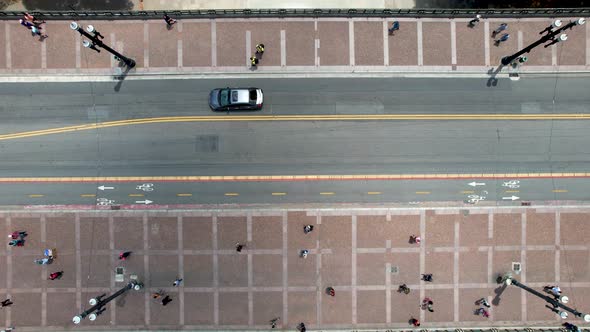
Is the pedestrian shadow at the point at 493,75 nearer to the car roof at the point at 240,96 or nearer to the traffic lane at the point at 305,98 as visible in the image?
the traffic lane at the point at 305,98

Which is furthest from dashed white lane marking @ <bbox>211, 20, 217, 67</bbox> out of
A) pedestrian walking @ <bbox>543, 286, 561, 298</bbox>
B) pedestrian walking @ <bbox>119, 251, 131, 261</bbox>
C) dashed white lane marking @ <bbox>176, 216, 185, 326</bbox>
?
pedestrian walking @ <bbox>543, 286, 561, 298</bbox>

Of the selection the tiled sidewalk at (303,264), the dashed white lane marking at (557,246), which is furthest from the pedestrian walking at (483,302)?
the dashed white lane marking at (557,246)

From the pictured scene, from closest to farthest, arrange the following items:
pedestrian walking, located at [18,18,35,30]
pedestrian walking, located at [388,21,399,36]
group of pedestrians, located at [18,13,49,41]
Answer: pedestrian walking, located at [18,18,35,30], group of pedestrians, located at [18,13,49,41], pedestrian walking, located at [388,21,399,36]

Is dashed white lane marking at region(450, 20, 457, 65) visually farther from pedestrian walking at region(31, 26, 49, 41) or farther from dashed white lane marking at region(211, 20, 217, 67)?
pedestrian walking at region(31, 26, 49, 41)

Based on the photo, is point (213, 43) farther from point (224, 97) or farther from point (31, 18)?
point (31, 18)

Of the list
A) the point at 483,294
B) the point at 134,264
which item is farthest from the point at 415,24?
the point at 134,264

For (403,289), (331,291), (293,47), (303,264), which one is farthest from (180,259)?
(293,47)
